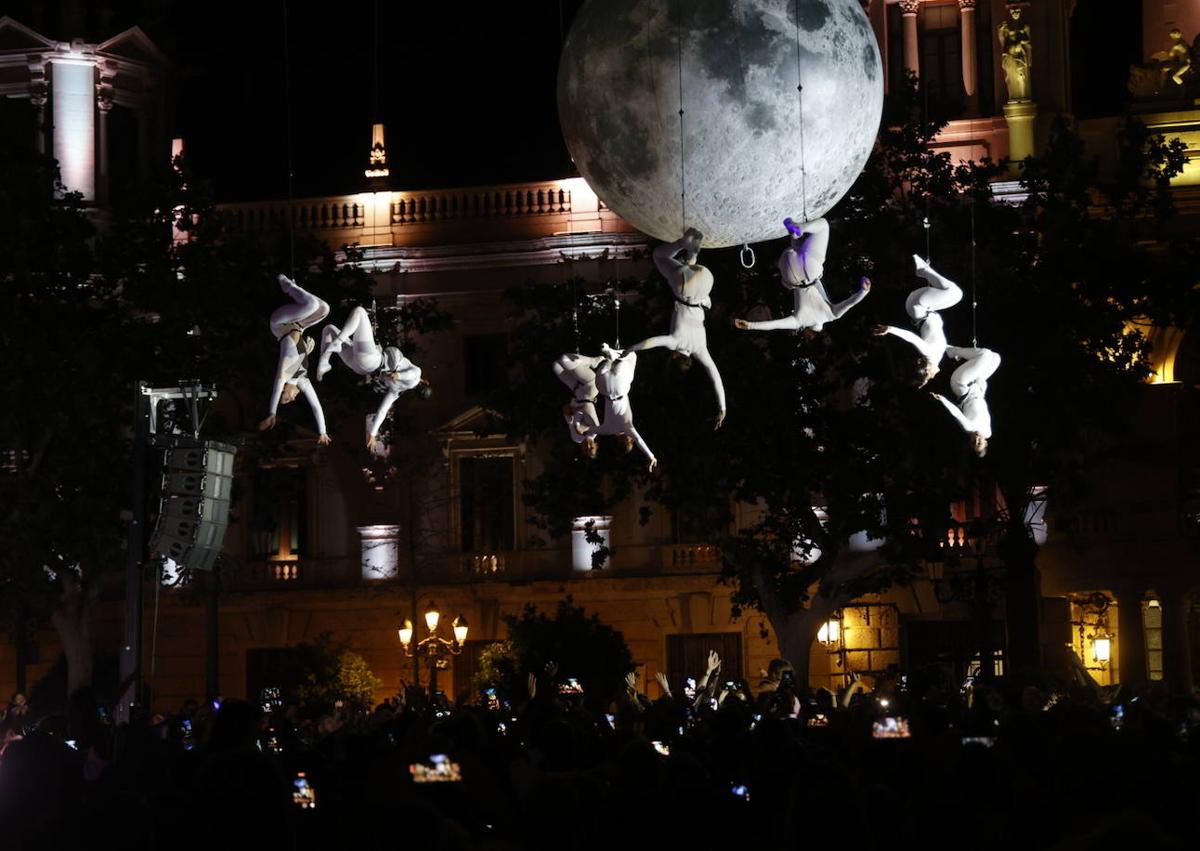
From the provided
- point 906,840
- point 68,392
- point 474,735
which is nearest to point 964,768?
point 906,840

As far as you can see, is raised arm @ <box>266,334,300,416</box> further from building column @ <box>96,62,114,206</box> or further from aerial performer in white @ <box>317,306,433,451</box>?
building column @ <box>96,62,114,206</box>

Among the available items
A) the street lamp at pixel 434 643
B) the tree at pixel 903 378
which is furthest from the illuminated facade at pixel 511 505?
the tree at pixel 903 378

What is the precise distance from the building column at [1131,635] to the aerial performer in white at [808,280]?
2566cm

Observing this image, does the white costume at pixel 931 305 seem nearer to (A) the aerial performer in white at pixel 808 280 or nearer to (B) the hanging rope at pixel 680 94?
(A) the aerial performer in white at pixel 808 280

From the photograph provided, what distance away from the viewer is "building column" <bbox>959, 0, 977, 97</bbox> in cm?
4862

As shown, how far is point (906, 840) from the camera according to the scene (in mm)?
10641

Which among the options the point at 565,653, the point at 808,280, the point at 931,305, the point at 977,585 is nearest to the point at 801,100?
the point at 808,280

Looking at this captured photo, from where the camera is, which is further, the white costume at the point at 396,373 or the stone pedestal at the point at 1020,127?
the stone pedestal at the point at 1020,127

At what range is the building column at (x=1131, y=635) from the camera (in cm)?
4469

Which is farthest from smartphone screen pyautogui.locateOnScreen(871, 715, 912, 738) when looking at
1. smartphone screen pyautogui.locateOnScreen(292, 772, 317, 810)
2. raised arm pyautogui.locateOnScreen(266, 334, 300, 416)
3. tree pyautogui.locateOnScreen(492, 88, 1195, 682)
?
tree pyautogui.locateOnScreen(492, 88, 1195, 682)

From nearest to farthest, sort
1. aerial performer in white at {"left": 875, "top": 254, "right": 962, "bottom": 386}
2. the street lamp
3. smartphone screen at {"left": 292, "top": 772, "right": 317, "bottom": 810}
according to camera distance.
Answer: smartphone screen at {"left": 292, "top": 772, "right": 317, "bottom": 810}, aerial performer in white at {"left": 875, "top": 254, "right": 962, "bottom": 386}, the street lamp

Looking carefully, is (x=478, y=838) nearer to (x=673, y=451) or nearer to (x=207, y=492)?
(x=207, y=492)

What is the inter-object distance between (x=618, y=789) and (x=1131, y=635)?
35.5m


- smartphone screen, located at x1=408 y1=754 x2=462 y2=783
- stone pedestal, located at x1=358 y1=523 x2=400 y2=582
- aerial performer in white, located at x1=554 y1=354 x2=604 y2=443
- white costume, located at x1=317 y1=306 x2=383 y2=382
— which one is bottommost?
smartphone screen, located at x1=408 y1=754 x2=462 y2=783
